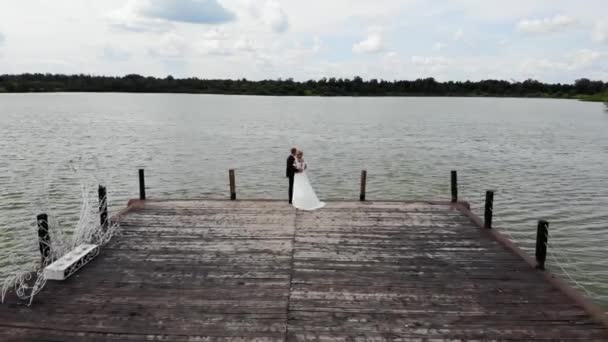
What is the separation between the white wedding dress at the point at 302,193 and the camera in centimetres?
1433

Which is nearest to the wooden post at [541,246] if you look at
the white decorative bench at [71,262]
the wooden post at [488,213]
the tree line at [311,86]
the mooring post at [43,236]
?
the wooden post at [488,213]

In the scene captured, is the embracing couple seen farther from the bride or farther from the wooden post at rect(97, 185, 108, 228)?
the wooden post at rect(97, 185, 108, 228)

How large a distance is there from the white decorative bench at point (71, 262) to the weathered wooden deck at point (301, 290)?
164 mm

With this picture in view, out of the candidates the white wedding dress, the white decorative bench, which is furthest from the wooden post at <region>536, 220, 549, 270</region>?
the white decorative bench

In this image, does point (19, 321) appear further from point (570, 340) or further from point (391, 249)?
point (570, 340)

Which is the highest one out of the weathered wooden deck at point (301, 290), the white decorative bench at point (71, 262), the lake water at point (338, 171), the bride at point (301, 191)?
the bride at point (301, 191)

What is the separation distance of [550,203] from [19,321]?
70.5 ft

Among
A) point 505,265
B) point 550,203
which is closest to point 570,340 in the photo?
point 505,265

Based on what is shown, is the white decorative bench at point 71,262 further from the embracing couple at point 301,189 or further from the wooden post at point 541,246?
the wooden post at point 541,246

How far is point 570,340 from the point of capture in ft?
22.4

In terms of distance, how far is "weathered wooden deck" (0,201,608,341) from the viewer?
→ 279 inches

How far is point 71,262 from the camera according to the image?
356 inches

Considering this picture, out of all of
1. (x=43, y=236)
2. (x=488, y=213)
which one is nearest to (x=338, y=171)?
(x=488, y=213)

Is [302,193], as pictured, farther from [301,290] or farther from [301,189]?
[301,290]
